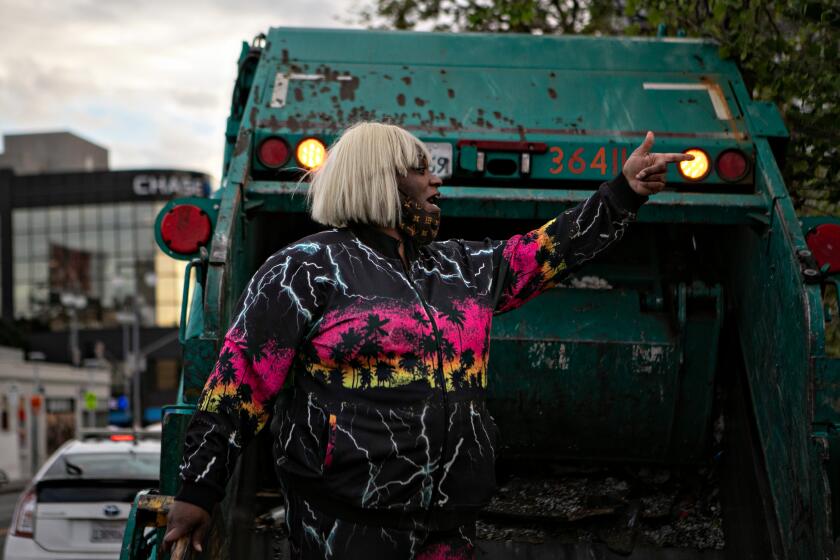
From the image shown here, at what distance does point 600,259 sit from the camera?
480cm

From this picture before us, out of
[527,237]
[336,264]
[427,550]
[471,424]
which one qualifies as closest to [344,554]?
[427,550]

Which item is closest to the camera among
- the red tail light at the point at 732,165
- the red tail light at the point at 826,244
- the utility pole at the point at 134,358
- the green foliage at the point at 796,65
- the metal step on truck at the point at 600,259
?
the red tail light at the point at 826,244

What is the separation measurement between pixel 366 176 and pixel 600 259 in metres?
2.04

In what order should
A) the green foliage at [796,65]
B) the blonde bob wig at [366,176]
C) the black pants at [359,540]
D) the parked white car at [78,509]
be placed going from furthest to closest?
1. the parked white car at [78,509]
2. the green foliage at [796,65]
3. the blonde bob wig at [366,176]
4. the black pants at [359,540]

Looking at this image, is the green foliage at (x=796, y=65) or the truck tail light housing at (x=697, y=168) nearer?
the truck tail light housing at (x=697, y=168)

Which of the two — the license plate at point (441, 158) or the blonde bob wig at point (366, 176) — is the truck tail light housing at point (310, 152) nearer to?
the license plate at point (441, 158)

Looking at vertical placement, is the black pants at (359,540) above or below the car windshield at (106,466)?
above

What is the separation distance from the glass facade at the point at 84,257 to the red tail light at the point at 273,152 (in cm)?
6555

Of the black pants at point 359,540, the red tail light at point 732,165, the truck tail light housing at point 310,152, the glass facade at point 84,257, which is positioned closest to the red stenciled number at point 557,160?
the red tail light at point 732,165

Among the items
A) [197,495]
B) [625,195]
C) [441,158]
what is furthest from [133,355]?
[197,495]

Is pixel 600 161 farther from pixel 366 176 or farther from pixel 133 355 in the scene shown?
pixel 133 355

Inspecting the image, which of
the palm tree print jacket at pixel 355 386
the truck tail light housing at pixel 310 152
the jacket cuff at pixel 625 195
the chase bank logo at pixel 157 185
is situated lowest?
the palm tree print jacket at pixel 355 386

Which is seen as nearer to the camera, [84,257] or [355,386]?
[355,386]

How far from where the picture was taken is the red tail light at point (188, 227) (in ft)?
14.1
